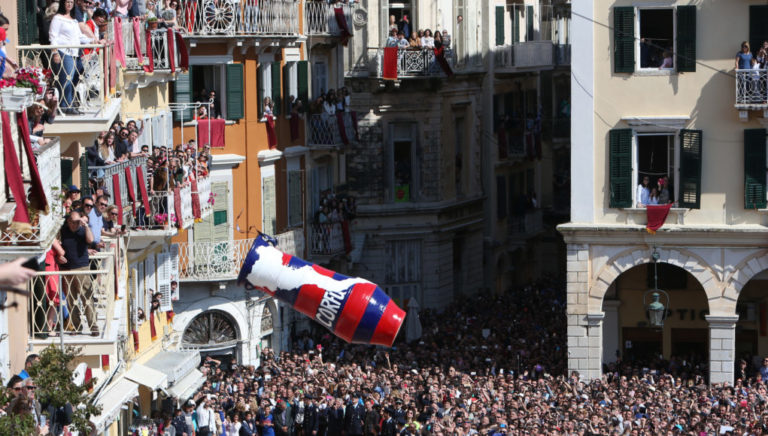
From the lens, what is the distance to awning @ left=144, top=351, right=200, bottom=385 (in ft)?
140

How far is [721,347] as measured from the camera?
46.5m

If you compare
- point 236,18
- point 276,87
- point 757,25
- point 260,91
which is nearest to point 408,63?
point 276,87

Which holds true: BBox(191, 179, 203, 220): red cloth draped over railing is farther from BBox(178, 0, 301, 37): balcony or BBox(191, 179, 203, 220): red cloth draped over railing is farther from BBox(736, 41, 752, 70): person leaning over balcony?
BBox(736, 41, 752, 70): person leaning over balcony

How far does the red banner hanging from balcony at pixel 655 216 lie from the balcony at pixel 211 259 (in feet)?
36.2

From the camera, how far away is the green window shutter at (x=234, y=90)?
167 feet

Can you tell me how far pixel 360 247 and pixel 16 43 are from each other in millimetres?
31803

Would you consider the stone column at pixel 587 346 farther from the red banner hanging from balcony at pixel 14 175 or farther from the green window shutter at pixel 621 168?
the red banner hanging from balcony at pixel 14 175

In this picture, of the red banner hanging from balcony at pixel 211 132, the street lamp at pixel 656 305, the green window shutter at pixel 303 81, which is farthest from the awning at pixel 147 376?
the green window shutter at pixel 303 81

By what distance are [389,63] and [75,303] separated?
30999 mm

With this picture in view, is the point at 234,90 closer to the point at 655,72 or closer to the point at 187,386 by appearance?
the point at 187,386

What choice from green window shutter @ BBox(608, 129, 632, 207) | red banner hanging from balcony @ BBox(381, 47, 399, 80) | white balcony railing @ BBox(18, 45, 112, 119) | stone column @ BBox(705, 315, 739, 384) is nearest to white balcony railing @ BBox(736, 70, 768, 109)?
green window shutter @ BBox(608, 129, 632, 207)

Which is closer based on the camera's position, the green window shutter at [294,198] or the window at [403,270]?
the green window shutter at [294,198]

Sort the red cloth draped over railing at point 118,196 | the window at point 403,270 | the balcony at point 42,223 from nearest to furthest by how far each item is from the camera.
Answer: the balcony at point 42,223, the red cloth draped over railing at point 118,196, the window at point 403,270

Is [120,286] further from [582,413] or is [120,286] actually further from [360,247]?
[360,247]
